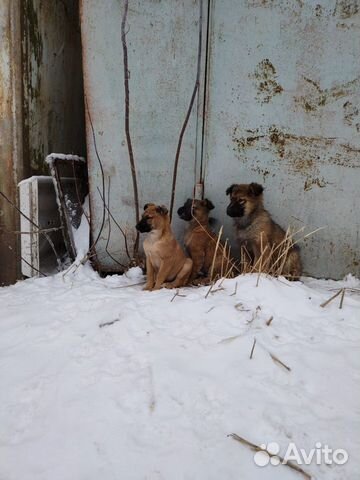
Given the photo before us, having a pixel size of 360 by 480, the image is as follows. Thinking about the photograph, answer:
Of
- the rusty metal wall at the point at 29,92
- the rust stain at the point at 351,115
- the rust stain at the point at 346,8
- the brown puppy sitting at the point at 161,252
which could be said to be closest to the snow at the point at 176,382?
the brown puppy sitting at the point at 161,252

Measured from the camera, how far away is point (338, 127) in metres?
4.18

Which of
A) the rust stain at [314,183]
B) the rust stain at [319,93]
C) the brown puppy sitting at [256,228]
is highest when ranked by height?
the rust stain at [319,93]

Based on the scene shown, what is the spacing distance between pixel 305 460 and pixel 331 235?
2949 mm

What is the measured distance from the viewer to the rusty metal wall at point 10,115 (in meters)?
4.37

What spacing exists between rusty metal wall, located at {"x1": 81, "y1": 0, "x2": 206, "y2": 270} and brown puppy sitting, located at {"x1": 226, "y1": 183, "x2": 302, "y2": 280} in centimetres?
61

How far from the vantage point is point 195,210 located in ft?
13.8

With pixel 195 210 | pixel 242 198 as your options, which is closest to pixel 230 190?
pixel 242 198

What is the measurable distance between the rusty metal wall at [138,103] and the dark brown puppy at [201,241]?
293 millimetres

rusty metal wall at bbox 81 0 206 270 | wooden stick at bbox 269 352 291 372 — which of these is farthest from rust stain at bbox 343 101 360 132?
wooden stick at bbox 269 352 291 372

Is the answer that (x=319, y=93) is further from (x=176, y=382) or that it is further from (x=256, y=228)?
(x=176, y=382)

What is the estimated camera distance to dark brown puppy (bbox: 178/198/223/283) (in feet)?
13.9

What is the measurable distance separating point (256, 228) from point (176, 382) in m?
2.29

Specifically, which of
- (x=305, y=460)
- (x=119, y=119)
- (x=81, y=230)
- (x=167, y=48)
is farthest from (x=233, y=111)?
(x=305, y=460)

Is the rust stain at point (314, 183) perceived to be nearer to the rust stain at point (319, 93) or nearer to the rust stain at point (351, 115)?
the rust stain at point (351, 115)
